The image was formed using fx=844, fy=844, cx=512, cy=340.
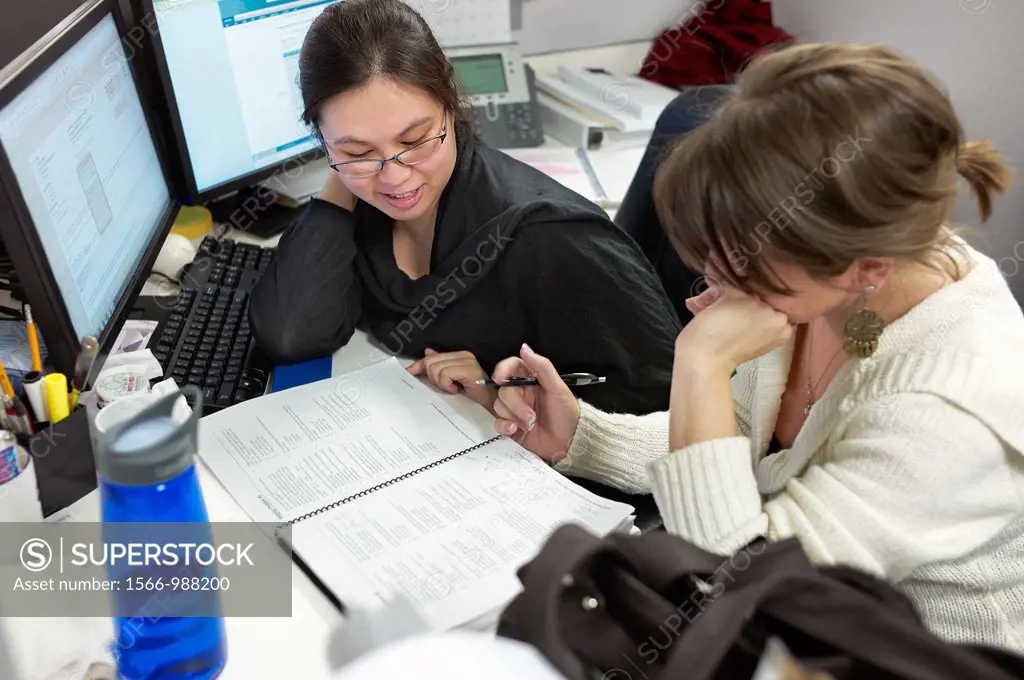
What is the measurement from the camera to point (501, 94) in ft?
6.69

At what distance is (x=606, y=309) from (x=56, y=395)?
0.71 meters

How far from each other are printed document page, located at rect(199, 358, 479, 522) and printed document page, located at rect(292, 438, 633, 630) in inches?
1.6

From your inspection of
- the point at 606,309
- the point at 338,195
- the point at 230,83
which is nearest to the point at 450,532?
the point at 606,309

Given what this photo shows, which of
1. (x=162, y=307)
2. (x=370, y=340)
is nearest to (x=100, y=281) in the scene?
(x=162, y=307)

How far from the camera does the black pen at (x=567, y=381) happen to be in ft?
3.63

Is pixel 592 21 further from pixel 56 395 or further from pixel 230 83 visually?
pixel 56 395

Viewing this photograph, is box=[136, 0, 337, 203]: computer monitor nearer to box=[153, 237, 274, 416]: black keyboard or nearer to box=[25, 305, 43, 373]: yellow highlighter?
box=[153, 237, 274, 416]: black keyboard

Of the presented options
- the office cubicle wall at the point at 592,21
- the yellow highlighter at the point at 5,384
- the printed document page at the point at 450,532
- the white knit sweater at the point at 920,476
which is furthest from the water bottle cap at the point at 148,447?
the office cubicle wall at the point at 592,21

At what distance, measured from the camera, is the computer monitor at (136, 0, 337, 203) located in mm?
1317

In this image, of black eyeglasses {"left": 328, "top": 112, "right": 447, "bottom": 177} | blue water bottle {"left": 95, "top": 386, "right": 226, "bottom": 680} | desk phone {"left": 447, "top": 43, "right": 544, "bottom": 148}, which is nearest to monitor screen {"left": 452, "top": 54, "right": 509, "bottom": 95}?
desk phone {"left": 447, "top": 43, "right": 544, "bottom": 148}

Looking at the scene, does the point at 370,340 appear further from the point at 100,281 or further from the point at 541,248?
the point at 100,281

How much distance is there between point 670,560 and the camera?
0.65 meters

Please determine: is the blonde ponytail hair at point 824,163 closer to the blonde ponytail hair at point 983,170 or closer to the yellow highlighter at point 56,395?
the blonde ponytail hair at point 983,170

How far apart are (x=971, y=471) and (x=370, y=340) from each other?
0.87 m
